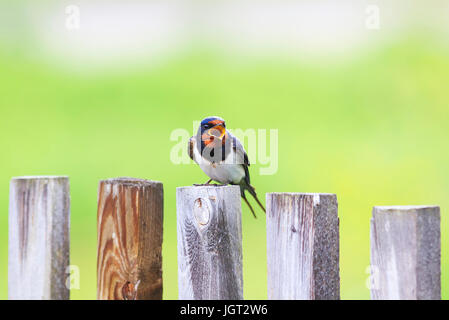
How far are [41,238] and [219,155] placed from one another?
2130 millimetres

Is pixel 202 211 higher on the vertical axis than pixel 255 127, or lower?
lower

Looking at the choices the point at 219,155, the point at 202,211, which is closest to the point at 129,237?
the point at 202,211

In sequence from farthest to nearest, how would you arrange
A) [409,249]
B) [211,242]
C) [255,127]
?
[255,127] → [211,242] → [409,249]

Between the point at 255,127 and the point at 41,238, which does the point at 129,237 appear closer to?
the point at 41,238

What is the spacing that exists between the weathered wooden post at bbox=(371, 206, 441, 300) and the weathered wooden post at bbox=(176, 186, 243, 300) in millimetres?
568

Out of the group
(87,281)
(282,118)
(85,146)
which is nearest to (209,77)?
(282,118)

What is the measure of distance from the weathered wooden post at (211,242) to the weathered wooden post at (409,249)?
568 mm

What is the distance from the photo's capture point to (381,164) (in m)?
8.30

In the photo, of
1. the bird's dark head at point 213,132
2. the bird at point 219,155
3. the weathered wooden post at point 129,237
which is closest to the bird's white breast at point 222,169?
the bird at point 219,155

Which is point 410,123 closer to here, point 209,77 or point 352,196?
point 352,196

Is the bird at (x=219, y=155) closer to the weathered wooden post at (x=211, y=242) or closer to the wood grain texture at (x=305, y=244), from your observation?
the weathered wooden post at (x=211, y=242)

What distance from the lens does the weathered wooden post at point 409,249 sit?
2.18 metres

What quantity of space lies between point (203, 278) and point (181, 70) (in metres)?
8.98

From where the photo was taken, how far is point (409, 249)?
2.19 metres
